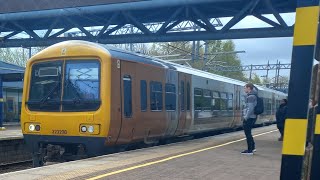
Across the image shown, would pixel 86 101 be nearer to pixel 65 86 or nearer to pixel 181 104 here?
pixel 65 86

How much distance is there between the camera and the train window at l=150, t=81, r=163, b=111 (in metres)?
12.0

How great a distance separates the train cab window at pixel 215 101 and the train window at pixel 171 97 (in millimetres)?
4912

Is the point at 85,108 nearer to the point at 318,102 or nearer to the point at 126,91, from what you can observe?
the point at 126,91

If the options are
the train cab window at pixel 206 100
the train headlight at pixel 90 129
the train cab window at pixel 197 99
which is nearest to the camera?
the train headlight at pixel 90 129

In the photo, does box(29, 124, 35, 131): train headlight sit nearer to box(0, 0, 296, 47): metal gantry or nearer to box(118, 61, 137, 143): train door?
box(118, 61, 137, 143): train door

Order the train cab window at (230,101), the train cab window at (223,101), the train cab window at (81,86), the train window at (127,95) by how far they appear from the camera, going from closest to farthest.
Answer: the train cab window at (81,86), the train window at (127,95), the train cab window at (223,101), the train cab window at (230,101)

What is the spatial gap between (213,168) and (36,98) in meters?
4.66

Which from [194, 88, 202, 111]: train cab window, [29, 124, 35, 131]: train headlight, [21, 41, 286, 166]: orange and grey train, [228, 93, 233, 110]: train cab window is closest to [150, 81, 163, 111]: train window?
[21, 41, 286, 166]: orange and grey train

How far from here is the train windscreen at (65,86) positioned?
32.7 feet

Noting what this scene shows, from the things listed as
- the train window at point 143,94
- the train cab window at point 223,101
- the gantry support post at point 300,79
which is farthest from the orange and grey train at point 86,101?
the train cab window at point 223,101

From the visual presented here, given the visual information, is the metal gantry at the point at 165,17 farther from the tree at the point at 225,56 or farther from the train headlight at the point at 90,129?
the tree at the point at 225,56

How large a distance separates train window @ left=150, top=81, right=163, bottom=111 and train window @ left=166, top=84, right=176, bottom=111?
0.54 metres

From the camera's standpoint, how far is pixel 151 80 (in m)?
12.0

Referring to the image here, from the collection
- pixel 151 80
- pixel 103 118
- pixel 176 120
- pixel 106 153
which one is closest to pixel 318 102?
pixel 103 118
